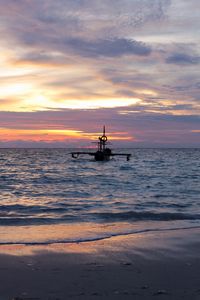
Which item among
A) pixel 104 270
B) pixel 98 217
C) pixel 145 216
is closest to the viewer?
pixel 104 270

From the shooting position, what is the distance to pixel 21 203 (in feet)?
74.7

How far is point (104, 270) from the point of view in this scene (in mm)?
9023

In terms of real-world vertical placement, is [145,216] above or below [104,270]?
below

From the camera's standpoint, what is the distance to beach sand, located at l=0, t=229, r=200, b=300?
25.0 ft

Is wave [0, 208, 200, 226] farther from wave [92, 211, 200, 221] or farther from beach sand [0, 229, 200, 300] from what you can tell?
beach sand [0, 229, 200, 300]

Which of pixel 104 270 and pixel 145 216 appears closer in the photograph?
pixel 104 270

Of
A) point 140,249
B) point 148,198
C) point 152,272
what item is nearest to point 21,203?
point 148,198

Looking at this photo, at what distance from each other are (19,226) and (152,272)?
744 cm

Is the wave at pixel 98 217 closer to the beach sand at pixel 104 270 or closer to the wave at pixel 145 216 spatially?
the wave at pixel 145 216

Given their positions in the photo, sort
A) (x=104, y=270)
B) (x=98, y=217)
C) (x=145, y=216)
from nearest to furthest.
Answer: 1. (x=104, y=270)
2. (x=98, y=217)
3. (x=145, y=216)

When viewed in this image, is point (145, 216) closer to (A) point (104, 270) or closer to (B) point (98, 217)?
(B) point (98, 217)

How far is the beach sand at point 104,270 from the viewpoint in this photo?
7.62 meters

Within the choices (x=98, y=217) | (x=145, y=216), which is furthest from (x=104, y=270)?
(x=145, y=216)

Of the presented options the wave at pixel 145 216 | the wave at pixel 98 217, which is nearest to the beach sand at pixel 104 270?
the wave at pixel 98 217
